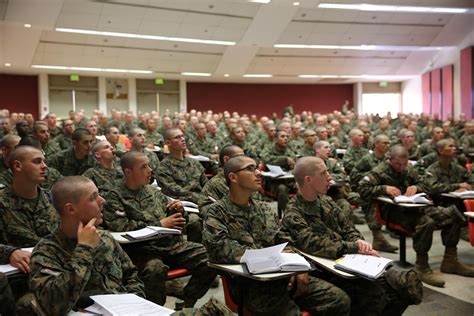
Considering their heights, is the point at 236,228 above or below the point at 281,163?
below

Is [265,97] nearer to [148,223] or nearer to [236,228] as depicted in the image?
[148,223]

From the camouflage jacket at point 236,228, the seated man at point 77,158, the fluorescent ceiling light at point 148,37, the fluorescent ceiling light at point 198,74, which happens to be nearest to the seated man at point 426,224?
the camouflage jacket at point 236,228

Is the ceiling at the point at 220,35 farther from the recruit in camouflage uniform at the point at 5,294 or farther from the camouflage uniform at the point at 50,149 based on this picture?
the recruit in camouflage uniform at the point at 5,294

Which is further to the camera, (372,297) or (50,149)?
(50,149)

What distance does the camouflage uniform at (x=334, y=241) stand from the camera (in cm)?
258

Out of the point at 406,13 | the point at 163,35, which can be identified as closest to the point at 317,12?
the point at 406,13

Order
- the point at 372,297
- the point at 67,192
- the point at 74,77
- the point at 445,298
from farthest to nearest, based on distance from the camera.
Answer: the point at 74,77
the point at 445,298
the point at 372,297
the point at 67,192

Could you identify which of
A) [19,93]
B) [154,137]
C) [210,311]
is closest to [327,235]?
[210,311]

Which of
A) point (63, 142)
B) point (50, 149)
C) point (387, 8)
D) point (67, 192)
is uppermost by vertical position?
point (387, 8)

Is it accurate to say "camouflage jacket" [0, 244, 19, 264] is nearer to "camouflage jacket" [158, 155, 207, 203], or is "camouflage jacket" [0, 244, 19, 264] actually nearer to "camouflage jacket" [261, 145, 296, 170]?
"camouflage jacket" [158, 155, 207, 203]

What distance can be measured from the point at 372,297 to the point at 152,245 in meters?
1.56

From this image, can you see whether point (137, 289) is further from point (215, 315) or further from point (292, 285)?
point (292, 285)

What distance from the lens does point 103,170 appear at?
440 cm

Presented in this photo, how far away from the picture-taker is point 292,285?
2.51m
